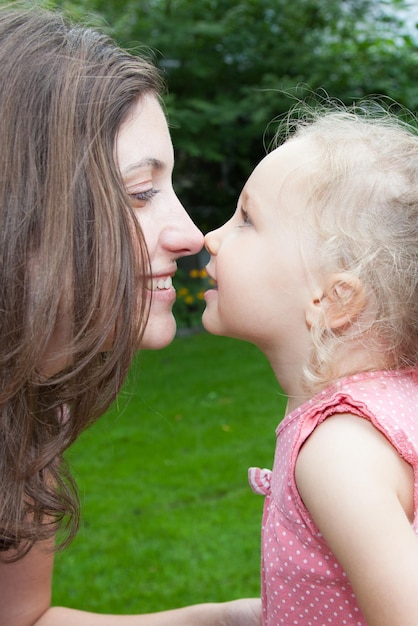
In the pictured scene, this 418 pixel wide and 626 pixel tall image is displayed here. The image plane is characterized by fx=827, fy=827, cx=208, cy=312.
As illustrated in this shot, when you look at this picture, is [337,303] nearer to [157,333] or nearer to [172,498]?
[157,333]

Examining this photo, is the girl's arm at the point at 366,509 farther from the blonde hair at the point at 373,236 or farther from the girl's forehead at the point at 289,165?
the girl's forehead at the point at 289,165

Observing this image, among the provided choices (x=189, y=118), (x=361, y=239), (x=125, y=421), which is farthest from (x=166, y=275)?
(x=189, y=118)

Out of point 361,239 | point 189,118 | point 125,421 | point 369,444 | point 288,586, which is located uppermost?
point 361,239

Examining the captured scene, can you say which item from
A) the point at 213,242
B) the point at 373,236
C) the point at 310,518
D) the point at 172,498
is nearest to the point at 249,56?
the point at 172,498

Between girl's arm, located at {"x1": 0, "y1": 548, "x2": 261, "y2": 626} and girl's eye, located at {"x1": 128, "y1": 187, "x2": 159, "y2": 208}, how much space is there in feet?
3.29

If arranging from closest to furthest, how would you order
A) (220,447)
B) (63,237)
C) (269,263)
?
(63,237)
(269,263)
(220,447)

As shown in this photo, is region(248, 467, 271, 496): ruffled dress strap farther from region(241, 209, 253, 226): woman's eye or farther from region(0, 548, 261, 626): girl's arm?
region(241, 209, 253, 226): woman's eye

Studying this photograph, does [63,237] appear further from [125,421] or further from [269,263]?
[125,421]

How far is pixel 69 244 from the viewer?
1761 millimetres

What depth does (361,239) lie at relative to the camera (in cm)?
179

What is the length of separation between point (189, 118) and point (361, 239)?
24.5 ft

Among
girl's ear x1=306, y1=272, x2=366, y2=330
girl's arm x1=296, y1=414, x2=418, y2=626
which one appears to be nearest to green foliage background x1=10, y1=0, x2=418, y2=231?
girl's ear x1=306, y1=272, x2=366, y2=330

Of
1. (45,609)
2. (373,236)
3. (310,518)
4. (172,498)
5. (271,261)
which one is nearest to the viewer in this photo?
(310,518)

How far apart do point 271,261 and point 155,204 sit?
0.31 metres
